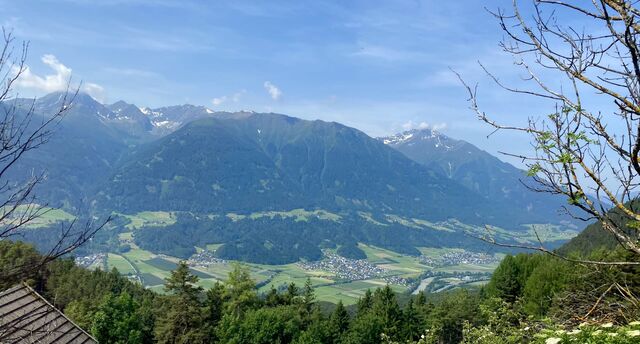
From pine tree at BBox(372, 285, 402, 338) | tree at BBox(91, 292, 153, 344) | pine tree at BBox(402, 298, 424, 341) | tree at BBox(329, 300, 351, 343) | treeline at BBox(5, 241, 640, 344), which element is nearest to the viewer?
tree at BBox(91, 292, 153, 344)

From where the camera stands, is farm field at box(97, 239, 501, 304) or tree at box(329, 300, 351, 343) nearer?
tree at box(329, 300, 351, 343)

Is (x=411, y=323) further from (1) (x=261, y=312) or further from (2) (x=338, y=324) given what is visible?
(1) (x=261, y=312)

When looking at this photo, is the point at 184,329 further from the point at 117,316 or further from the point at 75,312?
the point at 75,312

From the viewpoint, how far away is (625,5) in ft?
12.9

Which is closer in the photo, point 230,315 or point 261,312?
point 261,312

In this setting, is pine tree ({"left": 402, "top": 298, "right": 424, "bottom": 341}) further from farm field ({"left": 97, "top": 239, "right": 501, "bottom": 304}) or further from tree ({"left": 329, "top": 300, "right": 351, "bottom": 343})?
farm field ({"left": 97, "top": 239, "right": 501, "bottom": 304})

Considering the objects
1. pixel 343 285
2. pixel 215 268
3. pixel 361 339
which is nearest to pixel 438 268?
pixel 343 285

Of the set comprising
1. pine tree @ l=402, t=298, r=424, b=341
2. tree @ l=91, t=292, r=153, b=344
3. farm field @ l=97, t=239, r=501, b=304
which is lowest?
farm field @ l=97, t=239, r=501, b=304

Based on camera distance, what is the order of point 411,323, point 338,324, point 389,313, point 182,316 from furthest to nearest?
point 411,323 < point 338,324 < point 389,313 < point 182,316

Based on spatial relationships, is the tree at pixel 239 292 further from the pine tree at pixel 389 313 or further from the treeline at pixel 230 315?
the pine tree at pixel 389 313

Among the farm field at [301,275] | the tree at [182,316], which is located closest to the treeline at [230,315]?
the tree at [182,316]

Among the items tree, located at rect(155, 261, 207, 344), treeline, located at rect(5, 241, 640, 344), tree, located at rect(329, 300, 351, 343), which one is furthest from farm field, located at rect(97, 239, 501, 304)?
tree, located at rect(155, 261, 207, 344)

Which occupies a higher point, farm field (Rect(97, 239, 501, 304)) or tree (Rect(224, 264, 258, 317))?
tree (Rect(224, 264, 258, 317))

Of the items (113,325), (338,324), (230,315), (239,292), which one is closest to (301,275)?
(239,292)
